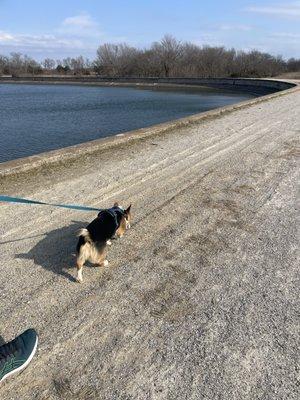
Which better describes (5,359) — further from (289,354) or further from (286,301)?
(286,301)

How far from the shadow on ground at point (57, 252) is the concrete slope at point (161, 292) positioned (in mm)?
22

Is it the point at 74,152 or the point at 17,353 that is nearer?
the point at 17,353

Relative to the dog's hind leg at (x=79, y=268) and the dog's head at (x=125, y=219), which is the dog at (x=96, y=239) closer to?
the dog's hind leg at (x=79, y=268)

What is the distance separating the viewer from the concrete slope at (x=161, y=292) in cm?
308

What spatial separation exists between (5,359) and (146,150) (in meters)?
7.64

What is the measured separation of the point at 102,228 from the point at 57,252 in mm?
819

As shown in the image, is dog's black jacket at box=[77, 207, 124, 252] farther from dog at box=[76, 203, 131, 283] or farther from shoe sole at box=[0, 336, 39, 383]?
shoe sole at box=[0, 336, 39, 383]

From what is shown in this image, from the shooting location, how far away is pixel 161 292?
4.11m

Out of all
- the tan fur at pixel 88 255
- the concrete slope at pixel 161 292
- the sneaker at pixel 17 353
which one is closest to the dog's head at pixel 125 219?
the concrete slope at pixel 161 292

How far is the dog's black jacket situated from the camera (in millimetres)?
4203

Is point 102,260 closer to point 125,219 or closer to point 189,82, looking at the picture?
point 125,219

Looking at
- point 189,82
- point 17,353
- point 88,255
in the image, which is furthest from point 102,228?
point 189,82

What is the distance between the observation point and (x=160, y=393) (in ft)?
9.69

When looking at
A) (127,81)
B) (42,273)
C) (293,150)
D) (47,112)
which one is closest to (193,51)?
(127,81)
